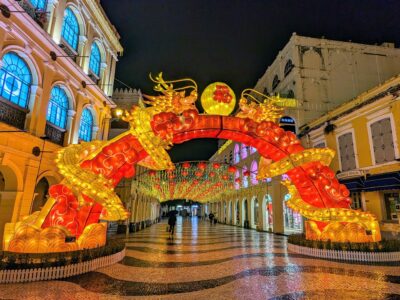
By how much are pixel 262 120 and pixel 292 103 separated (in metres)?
10.8

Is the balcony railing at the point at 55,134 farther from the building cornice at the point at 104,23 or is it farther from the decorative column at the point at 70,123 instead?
the building cornice at the point at 104,23

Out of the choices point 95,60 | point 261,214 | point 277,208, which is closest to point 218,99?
point 95,60

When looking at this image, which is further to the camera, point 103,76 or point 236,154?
point 236,154

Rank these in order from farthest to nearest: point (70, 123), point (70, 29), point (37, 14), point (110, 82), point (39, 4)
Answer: point (110, 82), point (70, 29), point (70, 123), point (39, 4), point (37, 14)

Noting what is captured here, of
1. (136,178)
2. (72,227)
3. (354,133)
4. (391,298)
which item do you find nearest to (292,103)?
(354,133)

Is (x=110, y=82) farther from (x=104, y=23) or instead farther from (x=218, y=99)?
(x=218, y=99)

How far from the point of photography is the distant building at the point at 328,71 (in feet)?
59.9

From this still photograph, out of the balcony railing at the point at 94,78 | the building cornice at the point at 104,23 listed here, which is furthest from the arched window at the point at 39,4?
the balcony railing at the point at 94,78

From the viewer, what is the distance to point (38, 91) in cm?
977

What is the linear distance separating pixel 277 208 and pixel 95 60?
52.9 ft

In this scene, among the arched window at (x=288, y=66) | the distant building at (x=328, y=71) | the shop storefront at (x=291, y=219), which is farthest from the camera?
the arched window at (x=288, y=66)

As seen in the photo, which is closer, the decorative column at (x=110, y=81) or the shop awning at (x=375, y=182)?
the shop awning at (x=375, y=182)

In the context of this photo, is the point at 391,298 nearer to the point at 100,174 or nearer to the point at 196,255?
the point at 196,255

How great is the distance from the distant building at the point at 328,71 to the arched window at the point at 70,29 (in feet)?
47.3
